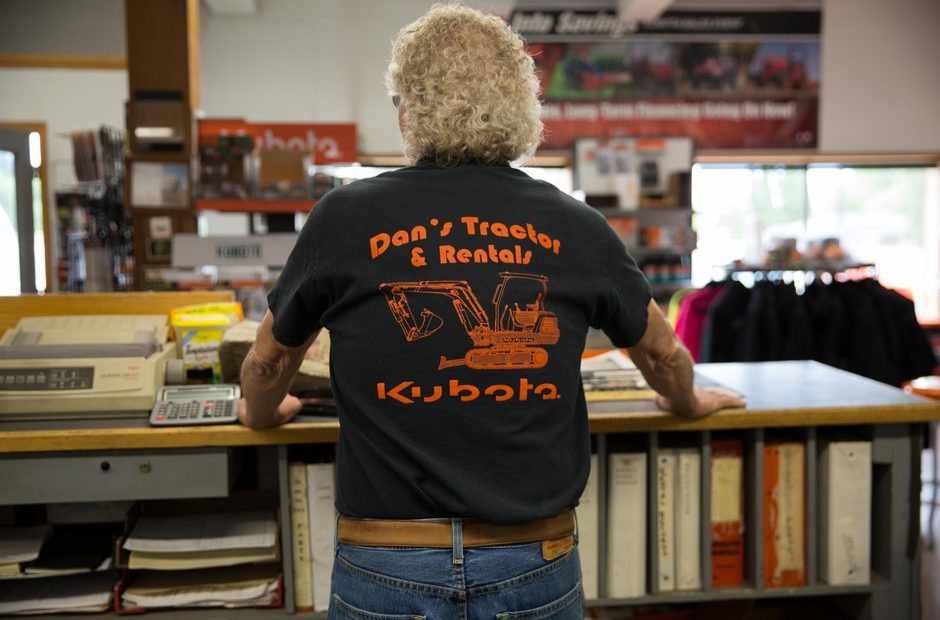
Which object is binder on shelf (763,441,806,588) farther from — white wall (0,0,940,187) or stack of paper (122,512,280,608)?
white wall (0,0,940,187)

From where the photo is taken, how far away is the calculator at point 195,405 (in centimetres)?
198

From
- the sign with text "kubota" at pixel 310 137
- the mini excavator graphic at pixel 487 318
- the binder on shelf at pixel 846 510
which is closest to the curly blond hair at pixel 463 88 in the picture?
the mini excavator graphic at pixel 487 318

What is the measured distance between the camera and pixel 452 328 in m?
1.27

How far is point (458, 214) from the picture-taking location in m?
1.30

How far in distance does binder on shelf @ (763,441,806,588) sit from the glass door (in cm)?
267

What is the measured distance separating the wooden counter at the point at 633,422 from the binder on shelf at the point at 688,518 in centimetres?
12

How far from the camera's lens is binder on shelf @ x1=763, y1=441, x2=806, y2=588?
218 centimetres

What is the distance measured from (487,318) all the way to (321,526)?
40.6 inches

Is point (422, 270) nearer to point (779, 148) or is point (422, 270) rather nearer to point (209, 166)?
point (209, 166)

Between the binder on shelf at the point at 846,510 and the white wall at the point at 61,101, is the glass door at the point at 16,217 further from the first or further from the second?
the white wall at the point at 61,101

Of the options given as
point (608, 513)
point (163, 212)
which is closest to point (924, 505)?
point (608, 513)

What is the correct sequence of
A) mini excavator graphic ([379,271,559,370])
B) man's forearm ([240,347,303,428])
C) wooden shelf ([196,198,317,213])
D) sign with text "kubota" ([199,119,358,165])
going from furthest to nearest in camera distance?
sign with text "kubota" ([199,119,358,165]) → wooden shelf ([196,198,317,213]) → man's forearm ([240,347,303,428]) → mini excavator graphic ([379,271,559,370])

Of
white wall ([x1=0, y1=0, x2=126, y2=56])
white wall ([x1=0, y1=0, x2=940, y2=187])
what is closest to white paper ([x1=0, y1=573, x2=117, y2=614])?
white wall ([x1=0, y1=0, x2=940, y2=187])

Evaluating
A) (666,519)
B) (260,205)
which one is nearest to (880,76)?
(260,205)
